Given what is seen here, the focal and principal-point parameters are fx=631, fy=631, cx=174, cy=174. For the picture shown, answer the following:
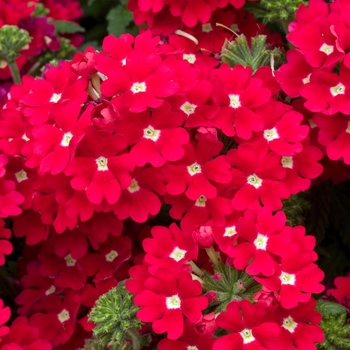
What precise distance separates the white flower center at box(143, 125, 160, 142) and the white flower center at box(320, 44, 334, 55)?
16.6 inches

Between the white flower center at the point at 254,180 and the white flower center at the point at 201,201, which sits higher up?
the white flower center at the point at 254,180

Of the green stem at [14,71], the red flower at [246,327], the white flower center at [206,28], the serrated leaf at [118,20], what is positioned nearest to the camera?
the red flower at [246,327]

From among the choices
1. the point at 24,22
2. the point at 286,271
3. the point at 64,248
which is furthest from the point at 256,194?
the point at 24,22

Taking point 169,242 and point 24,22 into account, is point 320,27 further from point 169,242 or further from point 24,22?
point 24,22

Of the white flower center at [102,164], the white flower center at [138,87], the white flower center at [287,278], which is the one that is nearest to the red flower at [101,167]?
the white flower center at [102,164]

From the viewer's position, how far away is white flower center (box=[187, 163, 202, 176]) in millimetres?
1308

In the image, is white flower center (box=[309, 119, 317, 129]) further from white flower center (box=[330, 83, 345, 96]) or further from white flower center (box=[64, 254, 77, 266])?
white flower center (box=[64, 254, 77, 266])

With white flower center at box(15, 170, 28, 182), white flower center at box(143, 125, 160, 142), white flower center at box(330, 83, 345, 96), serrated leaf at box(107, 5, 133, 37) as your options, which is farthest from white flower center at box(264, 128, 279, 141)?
serrated leaf at box(107, 5, 133, 37)

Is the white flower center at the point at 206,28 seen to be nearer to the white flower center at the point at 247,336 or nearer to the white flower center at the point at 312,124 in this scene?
the white flower center at the point at 312,124

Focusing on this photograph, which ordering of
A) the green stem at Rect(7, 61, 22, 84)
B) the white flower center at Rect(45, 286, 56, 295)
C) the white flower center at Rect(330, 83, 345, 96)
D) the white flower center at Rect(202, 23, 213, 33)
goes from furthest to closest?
the green stem at Rect(7, 61, 22, 84) < the white flower center at Rect(202, 23, 213, 33) < the white flower center at Rect(45, 286, 56, 295) < the white flower center at Rect(330, 83, 345, 96)

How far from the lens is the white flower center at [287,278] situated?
1158mm

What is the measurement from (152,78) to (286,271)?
470mm

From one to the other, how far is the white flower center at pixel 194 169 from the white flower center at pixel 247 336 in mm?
348

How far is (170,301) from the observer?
1.16m
